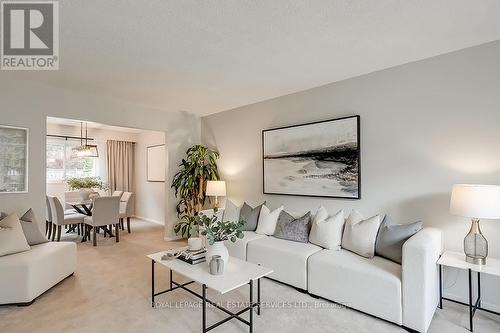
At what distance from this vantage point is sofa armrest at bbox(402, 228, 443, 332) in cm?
210

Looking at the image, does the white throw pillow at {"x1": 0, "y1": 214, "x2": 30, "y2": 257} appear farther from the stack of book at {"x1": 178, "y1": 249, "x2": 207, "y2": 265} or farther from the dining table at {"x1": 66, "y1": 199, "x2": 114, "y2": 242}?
the dining table at {"x1": 66, "y1": 199, "x2": 114, "y2": 242}

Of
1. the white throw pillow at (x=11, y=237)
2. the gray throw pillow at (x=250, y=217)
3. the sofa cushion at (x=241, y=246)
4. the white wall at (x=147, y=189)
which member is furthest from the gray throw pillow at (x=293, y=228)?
the white wall at (x=147, y=189)

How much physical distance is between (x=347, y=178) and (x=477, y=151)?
129 cm

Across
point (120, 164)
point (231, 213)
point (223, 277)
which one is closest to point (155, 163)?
point (120, 164)

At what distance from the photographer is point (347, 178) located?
3.35m

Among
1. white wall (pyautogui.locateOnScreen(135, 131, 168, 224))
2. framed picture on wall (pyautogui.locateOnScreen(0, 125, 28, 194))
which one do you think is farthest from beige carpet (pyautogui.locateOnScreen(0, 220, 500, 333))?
white wall (pyautogui.locateOnScreen(135, 131, 168, 224))

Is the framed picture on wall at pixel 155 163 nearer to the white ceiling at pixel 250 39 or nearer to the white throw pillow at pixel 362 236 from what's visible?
the white ceiling at pixel 250 39

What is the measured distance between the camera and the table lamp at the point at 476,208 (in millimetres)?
2129

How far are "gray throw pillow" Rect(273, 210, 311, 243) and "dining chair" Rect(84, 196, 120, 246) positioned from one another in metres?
3.20

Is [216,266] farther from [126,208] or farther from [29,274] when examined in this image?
[126,208]

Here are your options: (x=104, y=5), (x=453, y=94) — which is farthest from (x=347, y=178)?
(x=104, y=5)

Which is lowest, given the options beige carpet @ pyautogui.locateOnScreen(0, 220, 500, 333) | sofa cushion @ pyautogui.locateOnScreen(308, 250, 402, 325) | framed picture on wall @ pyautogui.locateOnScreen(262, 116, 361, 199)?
beige carpet @ pyautogui.locateOnScreen(0, 220, 500, 333)

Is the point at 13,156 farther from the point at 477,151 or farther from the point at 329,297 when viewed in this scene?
the point at 477,151

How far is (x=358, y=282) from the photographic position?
2.41 metres
